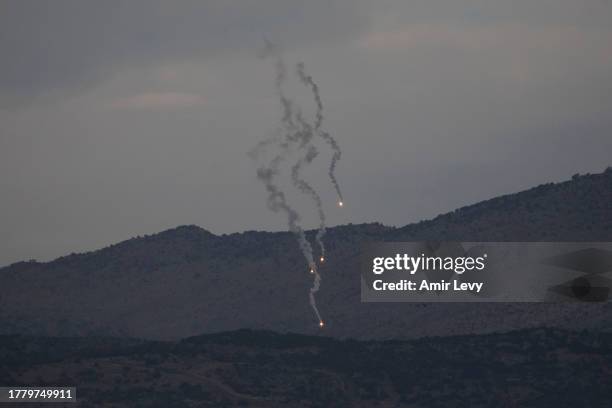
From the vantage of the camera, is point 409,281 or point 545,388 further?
point 409,281

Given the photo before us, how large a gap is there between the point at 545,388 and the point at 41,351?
54375mm

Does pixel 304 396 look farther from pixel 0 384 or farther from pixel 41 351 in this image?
pixel 41 351

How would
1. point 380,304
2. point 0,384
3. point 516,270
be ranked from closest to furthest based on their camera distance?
point 0,384
point 516,270
point 380,304

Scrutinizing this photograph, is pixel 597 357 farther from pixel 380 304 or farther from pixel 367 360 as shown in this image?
pixel 380 304

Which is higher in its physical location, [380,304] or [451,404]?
[380,304]

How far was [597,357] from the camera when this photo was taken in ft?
494

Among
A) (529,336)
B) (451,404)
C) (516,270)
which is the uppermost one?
(516,270)

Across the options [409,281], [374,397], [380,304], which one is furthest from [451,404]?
[380,304]

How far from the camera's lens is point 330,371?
14825 cm

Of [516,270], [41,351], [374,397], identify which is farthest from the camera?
[516,270]

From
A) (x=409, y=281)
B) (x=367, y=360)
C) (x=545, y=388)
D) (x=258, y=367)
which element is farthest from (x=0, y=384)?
(x=409, y=281)

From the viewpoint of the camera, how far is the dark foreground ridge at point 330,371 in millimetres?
137875

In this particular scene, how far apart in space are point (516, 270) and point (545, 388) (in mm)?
36557

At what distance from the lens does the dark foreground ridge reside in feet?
452
